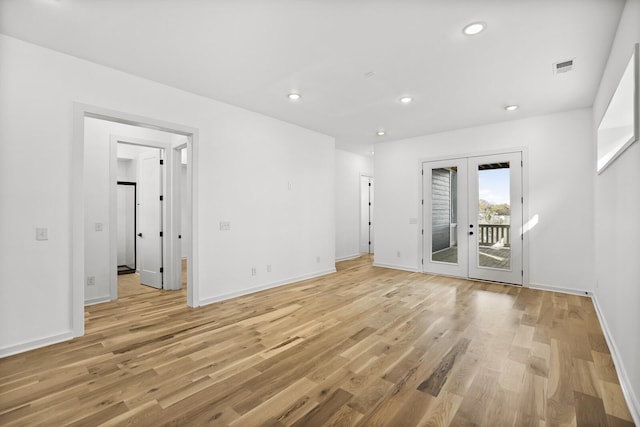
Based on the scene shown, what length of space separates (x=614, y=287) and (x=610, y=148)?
51.4 inches

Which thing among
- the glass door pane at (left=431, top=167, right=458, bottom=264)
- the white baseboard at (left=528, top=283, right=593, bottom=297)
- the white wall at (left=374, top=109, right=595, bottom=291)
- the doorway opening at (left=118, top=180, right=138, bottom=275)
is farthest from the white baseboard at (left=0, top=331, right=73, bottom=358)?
the white baseboard at (left=528, top=283, right=593, bottom=297)

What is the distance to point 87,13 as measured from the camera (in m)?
2.45

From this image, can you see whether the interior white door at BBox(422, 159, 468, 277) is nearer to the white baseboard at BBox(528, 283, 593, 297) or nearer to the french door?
the french door

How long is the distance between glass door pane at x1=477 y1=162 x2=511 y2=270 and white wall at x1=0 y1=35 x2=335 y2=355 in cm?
300

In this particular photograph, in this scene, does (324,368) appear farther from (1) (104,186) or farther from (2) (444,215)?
(2) (444,215)

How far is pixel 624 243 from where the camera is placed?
2.28 metres

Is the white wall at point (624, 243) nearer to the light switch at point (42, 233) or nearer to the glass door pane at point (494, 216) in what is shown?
the glass door pane at point (494, 216)

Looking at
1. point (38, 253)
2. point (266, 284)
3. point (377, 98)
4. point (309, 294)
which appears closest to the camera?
point (38, 253)

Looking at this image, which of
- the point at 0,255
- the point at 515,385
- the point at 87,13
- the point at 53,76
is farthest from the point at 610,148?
the point at 0,255

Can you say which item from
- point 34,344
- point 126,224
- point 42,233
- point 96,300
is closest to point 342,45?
point 42,233

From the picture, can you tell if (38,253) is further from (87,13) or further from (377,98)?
(377,98)

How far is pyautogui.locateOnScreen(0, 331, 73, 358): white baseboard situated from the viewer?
8.83ft

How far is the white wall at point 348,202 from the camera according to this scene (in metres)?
8.04

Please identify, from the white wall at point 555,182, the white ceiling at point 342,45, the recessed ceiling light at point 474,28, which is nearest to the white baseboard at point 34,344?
the white ceiling at point 342,45
